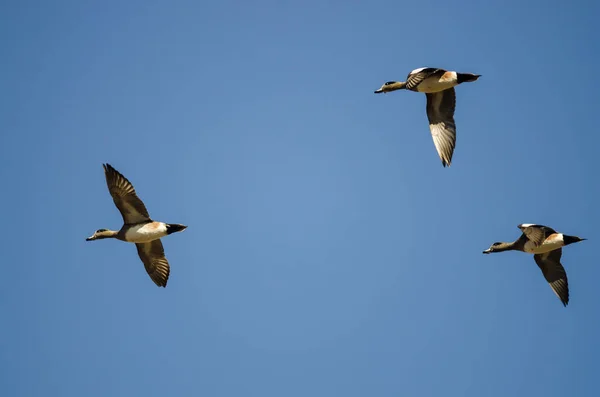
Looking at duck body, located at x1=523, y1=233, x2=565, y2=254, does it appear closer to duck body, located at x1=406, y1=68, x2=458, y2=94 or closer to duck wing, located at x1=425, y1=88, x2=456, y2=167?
duck wing, located at x1=425, y1=88, x2=456, y2=167

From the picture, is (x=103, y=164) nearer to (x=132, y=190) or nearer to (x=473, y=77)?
(x=132, y=190)

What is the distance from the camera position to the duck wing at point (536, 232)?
2624 centimetres

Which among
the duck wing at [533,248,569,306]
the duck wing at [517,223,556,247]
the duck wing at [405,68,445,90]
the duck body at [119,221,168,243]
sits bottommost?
the duck wing at [533,248,569,306]

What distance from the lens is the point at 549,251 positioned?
28.5m

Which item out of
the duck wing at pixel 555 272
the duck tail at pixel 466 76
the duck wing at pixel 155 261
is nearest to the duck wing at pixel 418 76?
the duck tail at pixel 466 76

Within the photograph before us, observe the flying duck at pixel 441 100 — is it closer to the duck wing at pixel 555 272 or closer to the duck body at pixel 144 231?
the duck wing at pixel 555 272

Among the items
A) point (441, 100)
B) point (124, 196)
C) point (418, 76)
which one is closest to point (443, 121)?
point (441, 100)

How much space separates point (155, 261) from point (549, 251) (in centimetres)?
1219

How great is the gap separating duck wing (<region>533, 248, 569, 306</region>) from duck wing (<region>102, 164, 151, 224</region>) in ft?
40.5

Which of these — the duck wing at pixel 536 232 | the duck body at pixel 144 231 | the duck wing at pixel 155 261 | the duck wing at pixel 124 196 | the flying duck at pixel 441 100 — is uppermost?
the flying duck at pixel 441 100

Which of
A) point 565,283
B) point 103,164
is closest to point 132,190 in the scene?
point 103,164

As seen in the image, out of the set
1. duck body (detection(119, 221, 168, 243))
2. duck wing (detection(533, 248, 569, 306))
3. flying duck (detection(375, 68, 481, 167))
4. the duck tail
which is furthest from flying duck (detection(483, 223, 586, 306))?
duck body (detection(119, 221, 168, 243))

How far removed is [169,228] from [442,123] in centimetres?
914

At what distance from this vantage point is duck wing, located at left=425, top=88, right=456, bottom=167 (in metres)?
28.8
